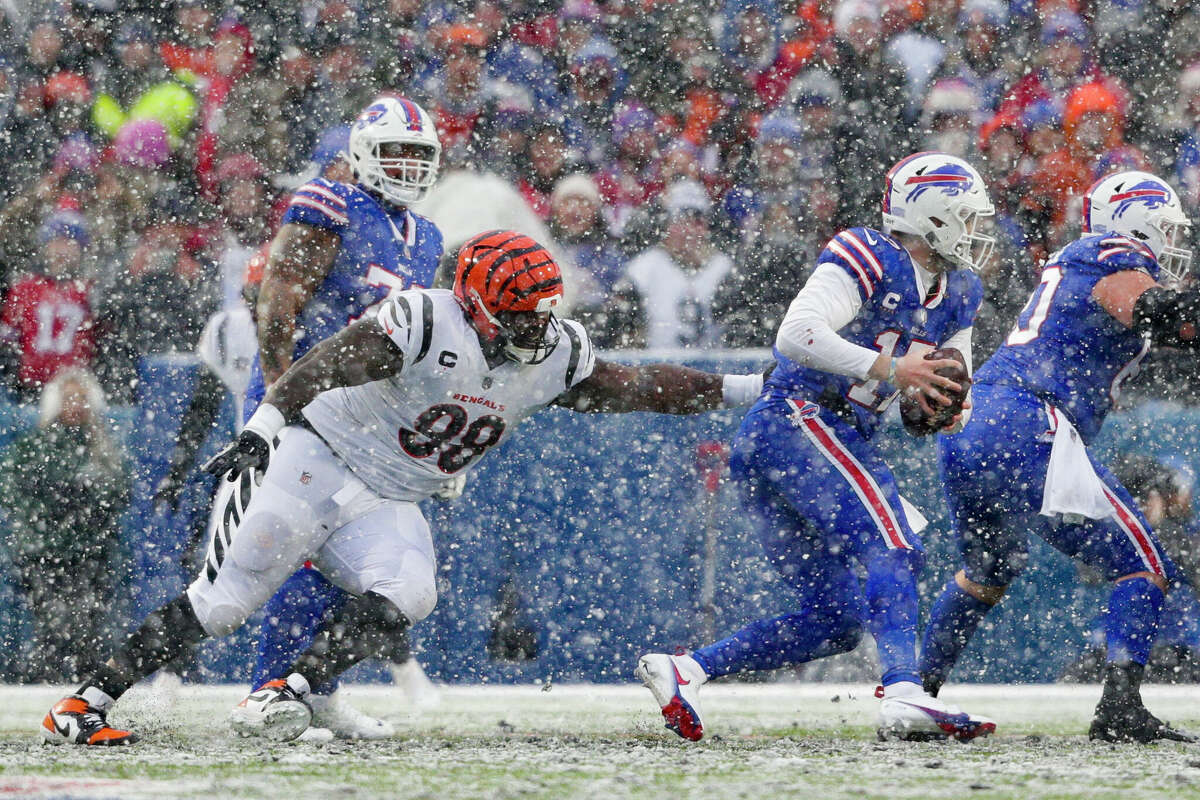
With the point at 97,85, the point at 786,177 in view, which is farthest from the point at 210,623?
the point at 97,85

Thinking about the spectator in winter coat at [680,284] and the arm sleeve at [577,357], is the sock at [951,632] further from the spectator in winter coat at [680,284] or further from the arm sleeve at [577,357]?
the spectator in winter coat at [680,284]

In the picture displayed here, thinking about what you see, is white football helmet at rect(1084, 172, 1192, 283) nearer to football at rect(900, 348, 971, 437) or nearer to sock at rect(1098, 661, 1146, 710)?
football at rect(900, 348, 971, 437)

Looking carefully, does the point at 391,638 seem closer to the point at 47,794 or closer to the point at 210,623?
the point at 210,623

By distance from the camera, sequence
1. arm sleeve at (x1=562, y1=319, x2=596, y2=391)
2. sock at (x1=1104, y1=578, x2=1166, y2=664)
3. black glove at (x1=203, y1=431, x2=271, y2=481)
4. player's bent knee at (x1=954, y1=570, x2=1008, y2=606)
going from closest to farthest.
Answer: black glove at (x1=203, y1=431, x2=271, y2=481) → arm sleeve at (x1=562, y1=319, x2=596, y2=391) → sock at (x1=1104, y1=578, x2=1166, y2=664) → player's bent knee at (x1=954, y1=570, x2=1008, y2=606)

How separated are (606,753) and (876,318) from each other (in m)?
1.47

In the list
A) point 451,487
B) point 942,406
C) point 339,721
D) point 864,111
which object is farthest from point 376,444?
point 864,111

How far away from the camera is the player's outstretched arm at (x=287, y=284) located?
518 cm

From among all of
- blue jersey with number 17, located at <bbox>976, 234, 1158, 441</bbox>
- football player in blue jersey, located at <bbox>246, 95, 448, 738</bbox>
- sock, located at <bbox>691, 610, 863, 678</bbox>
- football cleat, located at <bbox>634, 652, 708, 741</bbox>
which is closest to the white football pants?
football player in blue jersey, located at <bbox>246, 95, 448, 738</bbox>

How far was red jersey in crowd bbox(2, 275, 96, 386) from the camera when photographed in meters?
7.35

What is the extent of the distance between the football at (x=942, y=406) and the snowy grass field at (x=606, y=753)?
2.85 ft

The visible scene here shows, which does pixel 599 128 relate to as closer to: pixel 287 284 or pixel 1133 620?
pixel 287 284

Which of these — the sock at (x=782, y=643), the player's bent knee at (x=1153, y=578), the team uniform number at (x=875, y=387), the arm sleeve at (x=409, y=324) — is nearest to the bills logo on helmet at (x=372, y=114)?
the arm sleeve at (x=409, y=324)

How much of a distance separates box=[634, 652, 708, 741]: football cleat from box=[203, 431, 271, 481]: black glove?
4.11 feet

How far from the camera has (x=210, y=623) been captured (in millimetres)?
4605
